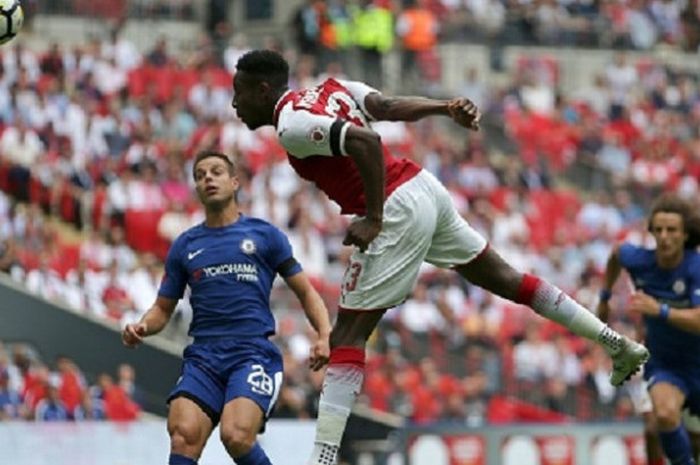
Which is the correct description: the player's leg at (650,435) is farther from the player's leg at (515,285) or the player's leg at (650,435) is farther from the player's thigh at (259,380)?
the player's thigh at (259,380)

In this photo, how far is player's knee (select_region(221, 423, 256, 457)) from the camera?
12.0 metres

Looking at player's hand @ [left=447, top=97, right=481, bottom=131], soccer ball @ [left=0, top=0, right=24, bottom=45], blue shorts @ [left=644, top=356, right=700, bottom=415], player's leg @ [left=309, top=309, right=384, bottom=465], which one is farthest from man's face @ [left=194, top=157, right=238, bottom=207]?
blue shorts @ [left=644, top=356, right=700, bottom=415]

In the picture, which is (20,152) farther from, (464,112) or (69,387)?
(464,112)

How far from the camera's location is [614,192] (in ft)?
103

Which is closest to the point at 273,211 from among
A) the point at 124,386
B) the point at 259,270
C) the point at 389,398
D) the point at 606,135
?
Answer: the point at 389,398

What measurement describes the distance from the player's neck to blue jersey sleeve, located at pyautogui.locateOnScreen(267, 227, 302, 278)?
0.26 meters

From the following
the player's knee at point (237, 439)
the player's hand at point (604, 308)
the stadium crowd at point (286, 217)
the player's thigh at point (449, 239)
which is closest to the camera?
the player's thigh at point (449, 239)

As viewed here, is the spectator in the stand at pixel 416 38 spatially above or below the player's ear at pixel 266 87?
below

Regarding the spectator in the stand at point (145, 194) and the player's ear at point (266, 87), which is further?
the spectator in the stand at point (145, 194)

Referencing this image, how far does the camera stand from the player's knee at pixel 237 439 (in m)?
12.0

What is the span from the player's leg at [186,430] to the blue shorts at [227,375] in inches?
2.3

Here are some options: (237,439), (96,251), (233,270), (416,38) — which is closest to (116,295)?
(96,251)

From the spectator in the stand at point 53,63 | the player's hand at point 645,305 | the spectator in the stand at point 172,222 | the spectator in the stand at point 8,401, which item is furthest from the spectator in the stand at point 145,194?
the player's hand at point 645,305

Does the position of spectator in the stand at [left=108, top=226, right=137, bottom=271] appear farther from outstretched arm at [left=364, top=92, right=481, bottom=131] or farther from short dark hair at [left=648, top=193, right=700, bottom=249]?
outstretched arm at [left=364, top=92, right=481, bottom=131]
